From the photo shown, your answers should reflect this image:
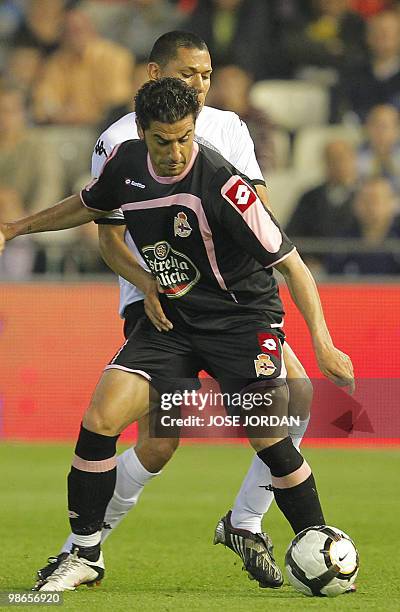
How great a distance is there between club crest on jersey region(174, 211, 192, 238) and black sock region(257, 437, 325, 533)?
3.01 ft

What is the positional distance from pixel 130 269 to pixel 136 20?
11167 millimetres

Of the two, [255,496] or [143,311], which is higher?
[143,311]

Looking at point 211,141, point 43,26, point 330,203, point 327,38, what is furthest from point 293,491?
point 43,26

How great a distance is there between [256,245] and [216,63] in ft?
33.2

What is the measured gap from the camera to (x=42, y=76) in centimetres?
1548

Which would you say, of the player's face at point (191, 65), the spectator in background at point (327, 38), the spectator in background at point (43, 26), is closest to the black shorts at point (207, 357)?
the player's face at point (191, 65)

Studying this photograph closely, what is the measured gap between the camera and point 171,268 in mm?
5383

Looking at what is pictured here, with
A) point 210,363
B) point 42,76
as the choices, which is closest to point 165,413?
point 210,363

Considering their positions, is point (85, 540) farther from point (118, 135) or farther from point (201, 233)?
point (118, 135)

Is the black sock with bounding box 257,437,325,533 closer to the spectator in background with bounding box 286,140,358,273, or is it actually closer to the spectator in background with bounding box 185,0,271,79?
the spectator in background with bounding box 286,140,358,273

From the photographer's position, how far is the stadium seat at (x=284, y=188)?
1390cm

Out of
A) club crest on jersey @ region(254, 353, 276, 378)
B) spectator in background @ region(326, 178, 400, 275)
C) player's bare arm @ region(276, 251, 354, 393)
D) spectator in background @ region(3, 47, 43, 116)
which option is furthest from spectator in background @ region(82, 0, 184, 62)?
player's bare arm @ region(276, 251, 354, 393)

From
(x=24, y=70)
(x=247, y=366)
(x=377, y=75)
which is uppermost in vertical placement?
(x=24, y=70)

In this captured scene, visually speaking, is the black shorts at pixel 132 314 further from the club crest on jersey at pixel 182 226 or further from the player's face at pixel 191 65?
the player's face at pixel 191 65
